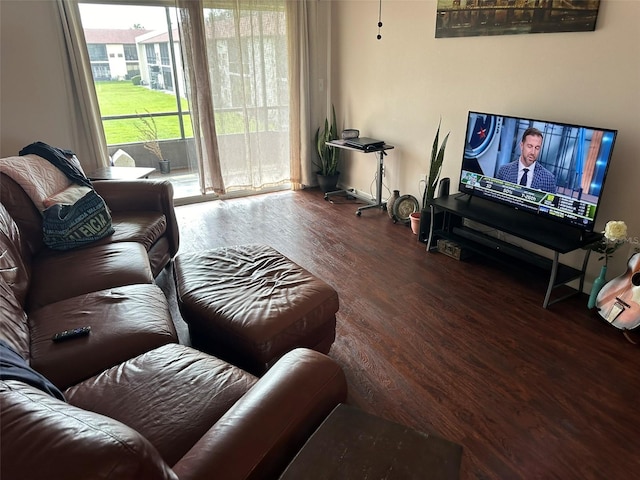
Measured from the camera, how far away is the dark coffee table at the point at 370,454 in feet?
3.33

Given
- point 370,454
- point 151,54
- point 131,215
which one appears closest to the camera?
point 370,454

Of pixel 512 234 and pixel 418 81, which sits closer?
pixel 512 234

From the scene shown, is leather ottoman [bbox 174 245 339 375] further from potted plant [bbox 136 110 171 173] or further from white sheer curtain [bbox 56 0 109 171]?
potted plant [bbox 136 110 171 173]

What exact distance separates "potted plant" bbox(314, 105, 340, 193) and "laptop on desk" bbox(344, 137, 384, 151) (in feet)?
1.70

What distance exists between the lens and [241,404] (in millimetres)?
1166

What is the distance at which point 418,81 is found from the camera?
380cm

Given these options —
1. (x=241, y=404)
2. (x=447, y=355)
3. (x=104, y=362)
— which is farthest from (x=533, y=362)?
(x=104, y=362)

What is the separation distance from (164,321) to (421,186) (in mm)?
2939

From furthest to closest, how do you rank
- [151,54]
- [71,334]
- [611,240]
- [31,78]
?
1. [151,54]
2. [31,78]
3. [611,240]
4. [71,334]

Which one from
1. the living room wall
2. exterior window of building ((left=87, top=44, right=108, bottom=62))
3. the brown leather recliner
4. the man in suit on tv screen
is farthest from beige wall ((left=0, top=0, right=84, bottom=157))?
the man in suit on tv screen

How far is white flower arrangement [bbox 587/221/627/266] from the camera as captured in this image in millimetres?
2377

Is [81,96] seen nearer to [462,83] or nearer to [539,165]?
[462,83]

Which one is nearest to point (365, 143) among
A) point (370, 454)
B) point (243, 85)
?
point (243, 85)

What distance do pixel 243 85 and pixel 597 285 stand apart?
369 centimetres
